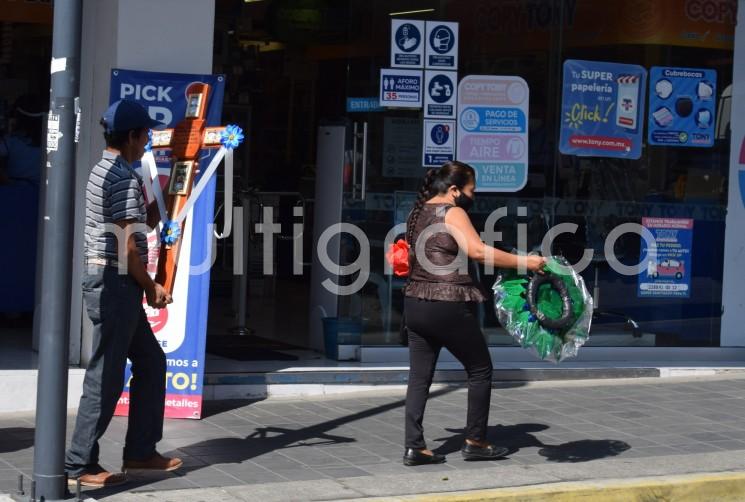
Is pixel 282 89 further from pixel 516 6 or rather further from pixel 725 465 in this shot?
pixel 725 465

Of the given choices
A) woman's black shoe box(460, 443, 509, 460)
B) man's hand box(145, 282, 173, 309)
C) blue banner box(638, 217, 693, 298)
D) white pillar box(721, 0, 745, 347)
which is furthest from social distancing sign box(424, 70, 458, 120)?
man's hand box(145, 282, 173, 309)

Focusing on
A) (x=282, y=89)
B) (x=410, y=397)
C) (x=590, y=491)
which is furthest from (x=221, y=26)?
(x=590, y=491)

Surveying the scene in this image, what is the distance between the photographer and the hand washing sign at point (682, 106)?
34.9 feet

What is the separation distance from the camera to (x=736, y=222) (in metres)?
10.9

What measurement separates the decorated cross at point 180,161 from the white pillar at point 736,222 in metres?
5.38

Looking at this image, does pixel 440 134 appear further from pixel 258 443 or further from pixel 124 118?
pixel 124 118

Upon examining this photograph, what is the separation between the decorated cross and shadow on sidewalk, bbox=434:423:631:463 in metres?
2.15

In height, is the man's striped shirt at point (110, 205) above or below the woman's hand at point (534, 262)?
above

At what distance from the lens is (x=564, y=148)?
10430mm

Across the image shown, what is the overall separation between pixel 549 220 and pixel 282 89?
5.81 metres

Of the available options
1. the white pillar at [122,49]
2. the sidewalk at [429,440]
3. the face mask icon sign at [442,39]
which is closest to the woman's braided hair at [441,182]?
the sidewalk at [429,440]

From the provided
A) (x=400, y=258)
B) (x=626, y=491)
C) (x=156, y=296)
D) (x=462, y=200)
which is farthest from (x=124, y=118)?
(x=626, y=491)

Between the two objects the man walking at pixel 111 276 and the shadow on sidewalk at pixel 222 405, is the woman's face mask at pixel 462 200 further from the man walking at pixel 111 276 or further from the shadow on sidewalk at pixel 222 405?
the shadow on sidewalk at pixel 222 405

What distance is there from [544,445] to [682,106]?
409 centimetres
